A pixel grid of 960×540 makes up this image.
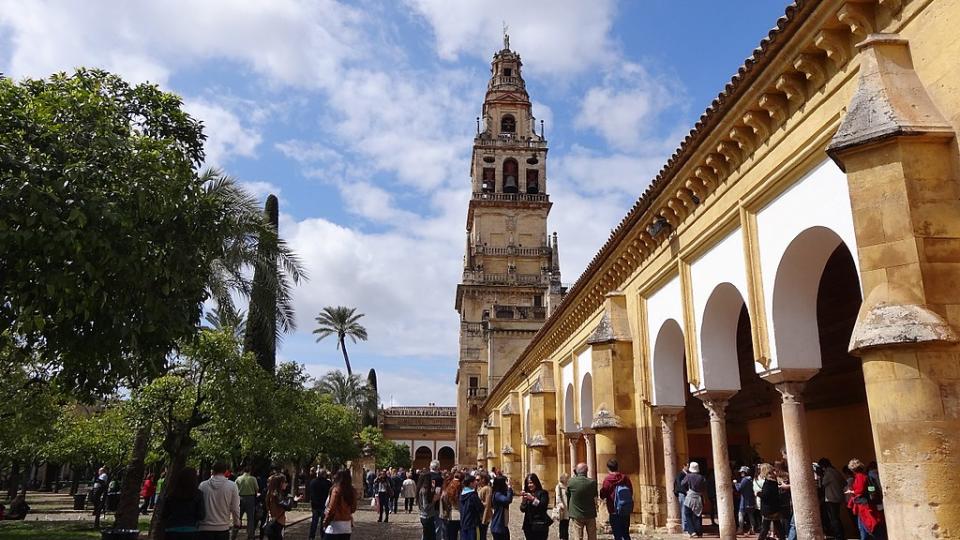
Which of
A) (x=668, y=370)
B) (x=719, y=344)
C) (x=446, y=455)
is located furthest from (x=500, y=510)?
(x=446, y=455)

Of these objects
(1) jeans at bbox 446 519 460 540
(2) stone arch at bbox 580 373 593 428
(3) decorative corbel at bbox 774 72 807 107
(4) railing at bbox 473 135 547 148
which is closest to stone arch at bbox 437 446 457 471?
(4) railing at bbox 473 135 547 148

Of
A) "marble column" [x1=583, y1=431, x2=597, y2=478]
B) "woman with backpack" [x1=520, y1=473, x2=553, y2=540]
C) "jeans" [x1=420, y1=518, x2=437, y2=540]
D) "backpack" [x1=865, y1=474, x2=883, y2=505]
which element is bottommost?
"jeans" [x1=420, y1=518, x2=437, y2=540]

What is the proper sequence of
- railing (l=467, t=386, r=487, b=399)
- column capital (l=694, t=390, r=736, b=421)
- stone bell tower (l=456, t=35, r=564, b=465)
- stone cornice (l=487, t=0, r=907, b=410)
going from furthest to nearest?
stone bell tower (l=456, t=35, r=564, b=465) < railing (l=467, t=386, r=487, b=399) < column capital (l=694, t=390, r=736, b=421) < stone cornice (l=487, t=0, r=907, b=410)

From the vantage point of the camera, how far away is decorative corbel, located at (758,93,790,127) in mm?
8250

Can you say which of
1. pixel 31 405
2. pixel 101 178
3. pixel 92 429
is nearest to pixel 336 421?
pixel 92 429

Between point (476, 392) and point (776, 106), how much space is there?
4276cm

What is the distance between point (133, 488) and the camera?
14.7m

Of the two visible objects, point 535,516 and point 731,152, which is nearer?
point 535,516

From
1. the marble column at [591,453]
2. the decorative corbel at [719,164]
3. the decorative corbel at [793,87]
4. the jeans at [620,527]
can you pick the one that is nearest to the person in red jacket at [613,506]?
the jeans at [620,527]

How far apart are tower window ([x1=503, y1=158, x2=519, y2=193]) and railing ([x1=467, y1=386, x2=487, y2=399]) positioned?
47.6 ft

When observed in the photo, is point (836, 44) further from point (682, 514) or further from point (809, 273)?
point (682, 514)

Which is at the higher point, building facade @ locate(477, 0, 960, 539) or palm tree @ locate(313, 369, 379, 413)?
palm tree @ locate(313, 369, 379, 413)

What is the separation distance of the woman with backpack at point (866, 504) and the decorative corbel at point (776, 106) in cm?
436

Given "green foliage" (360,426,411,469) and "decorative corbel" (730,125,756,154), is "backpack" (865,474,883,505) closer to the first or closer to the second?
"decorative corbel" (730,125,756,154)
